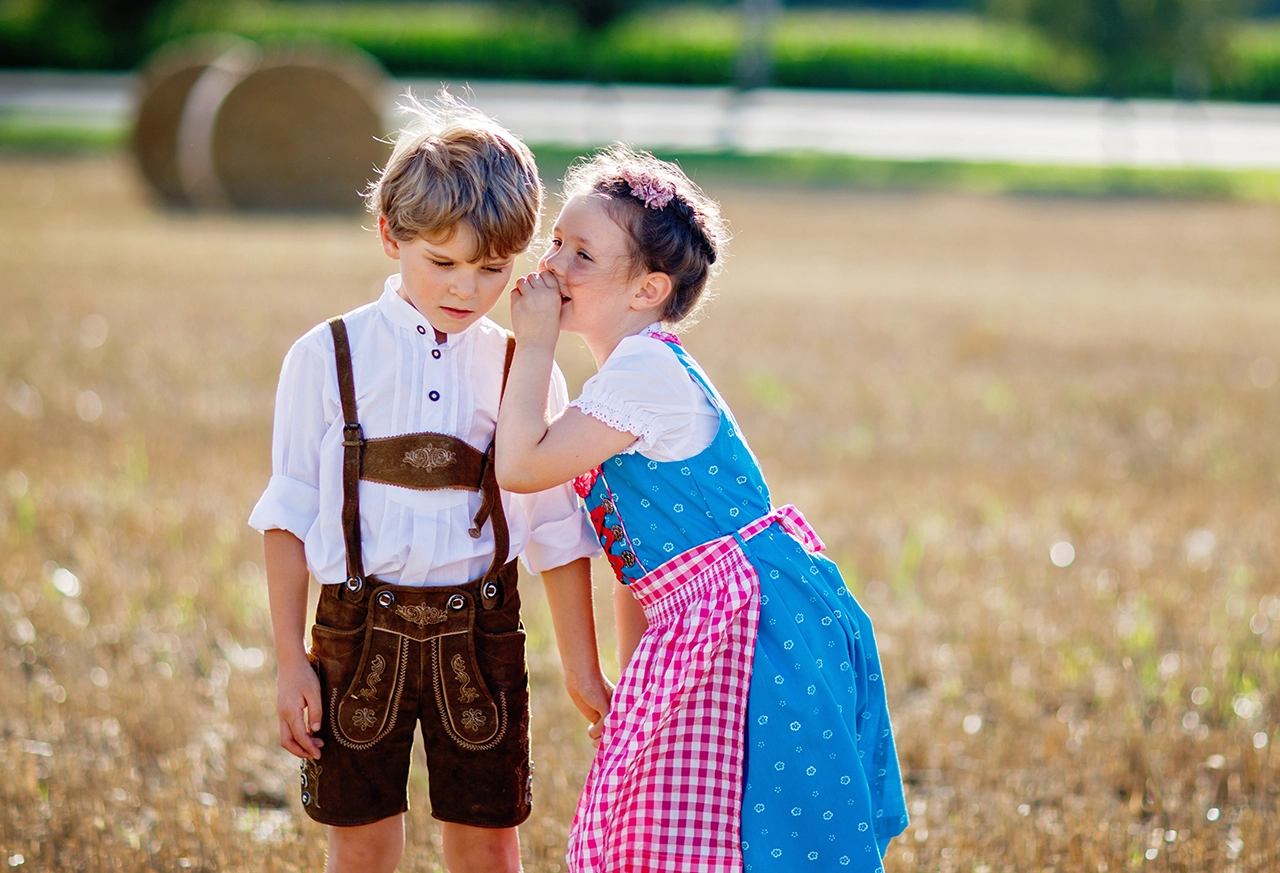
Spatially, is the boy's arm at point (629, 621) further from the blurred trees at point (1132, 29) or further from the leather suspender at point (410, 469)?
the blurred trees at point (1132, 29)

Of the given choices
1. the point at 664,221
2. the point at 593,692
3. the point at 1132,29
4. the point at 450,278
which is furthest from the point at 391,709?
the point at 1132,29

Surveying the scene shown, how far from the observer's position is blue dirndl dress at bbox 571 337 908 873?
7.98 ft

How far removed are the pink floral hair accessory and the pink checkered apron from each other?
25.7 inches

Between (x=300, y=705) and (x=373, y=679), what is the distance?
140mm

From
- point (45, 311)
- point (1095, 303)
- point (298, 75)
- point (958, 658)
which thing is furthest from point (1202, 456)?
point (298, 75)

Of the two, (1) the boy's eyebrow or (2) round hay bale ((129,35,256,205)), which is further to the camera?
(2) round hay bale ((129,35,256,205))

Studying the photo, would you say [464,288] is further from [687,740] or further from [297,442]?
[687,740]

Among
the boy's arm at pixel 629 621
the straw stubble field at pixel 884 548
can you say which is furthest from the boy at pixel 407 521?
the straw stubble field at pixel 884 548

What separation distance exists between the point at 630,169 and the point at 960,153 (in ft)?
76.8

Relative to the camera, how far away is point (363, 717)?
255cm

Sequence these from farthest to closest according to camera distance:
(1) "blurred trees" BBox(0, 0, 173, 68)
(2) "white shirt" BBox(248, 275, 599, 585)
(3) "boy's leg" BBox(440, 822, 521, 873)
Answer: (1) "blurred trees" BBox(0, 0, 173, 68) < (3) "boy's leg" BBox(440, 822, 521, 873) < (2) "white shirt" BBox(248, 275, 599, 585)

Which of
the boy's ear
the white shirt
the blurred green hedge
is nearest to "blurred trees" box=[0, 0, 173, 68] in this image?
the blurred green hedge

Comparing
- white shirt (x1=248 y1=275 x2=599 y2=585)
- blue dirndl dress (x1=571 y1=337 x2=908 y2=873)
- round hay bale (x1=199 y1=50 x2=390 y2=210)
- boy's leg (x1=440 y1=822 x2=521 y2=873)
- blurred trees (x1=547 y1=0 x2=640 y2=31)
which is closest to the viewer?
blue dirndl dress (x1=571 y1=337 x2=908 y2=873)

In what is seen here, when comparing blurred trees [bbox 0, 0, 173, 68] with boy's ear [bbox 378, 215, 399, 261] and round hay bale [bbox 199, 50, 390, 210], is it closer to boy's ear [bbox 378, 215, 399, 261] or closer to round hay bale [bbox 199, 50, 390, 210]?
round hay bale [bbox 199, 50, 390, 210]
